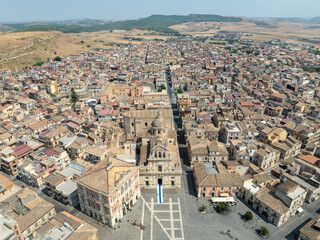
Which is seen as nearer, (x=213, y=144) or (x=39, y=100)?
(x=213, y=144)

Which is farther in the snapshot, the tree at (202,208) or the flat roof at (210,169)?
the flat roof at (210,169)

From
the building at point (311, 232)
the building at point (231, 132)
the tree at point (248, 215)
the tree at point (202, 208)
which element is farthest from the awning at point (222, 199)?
the building at point (231, 132)

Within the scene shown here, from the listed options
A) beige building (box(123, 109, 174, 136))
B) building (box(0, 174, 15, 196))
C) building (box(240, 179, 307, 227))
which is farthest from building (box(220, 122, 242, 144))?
building (box(0, 174, 15, 196))

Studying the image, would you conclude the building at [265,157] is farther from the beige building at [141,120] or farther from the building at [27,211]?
the building at [27,211]

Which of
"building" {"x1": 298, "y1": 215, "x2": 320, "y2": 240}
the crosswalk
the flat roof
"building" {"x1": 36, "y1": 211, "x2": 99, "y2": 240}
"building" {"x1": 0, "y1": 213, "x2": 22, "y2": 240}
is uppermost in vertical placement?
"building" {"x1": 0, "y1": 213, "x2": 22, "y2": 240}

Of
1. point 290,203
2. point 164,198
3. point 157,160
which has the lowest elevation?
point 164,198

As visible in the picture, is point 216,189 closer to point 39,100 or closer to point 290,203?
point 290,203

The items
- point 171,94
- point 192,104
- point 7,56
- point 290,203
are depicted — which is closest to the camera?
point 290,203

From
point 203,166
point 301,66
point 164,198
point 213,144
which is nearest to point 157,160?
point 164,198

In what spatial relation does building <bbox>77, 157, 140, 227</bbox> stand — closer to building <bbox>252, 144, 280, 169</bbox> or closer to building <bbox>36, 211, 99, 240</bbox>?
building <bbox>36, 211, 99, 240</bbox>
